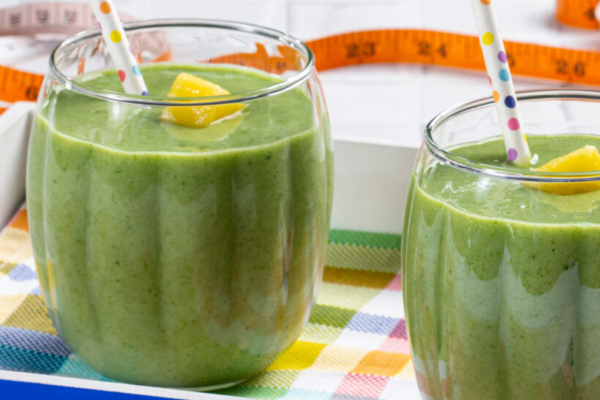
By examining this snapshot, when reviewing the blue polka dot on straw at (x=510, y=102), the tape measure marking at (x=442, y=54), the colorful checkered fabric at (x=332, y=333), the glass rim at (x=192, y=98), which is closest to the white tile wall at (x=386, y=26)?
the tape measure marking at (x=442, y=54)

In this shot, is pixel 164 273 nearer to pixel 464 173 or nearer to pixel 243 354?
pixel 243 354

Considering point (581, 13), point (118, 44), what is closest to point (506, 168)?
point (118, 44)

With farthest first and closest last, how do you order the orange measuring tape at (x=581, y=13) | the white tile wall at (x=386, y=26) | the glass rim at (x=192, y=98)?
the orange measuring tape at (x=581, y=13), the white tile wall at (x=386, y=26), the glass rim at (x=192, y=98)

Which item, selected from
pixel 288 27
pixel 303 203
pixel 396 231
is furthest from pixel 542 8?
pixel 303 203

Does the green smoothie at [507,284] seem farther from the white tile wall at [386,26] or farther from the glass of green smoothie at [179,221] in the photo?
the white tile wall at [386,26]

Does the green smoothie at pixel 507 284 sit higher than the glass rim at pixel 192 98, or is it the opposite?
the glass rim at pixel 192 98

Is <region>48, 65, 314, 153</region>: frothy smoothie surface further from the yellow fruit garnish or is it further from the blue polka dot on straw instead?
the blue polka dot on straw

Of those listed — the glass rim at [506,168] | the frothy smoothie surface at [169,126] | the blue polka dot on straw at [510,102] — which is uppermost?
the blue polka dot on straw at [510,102]
